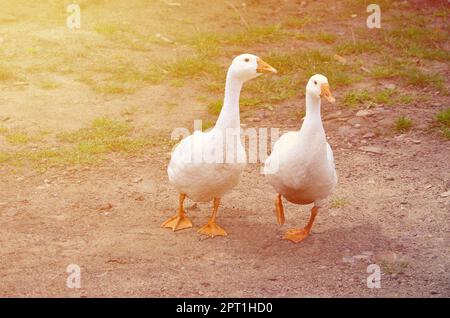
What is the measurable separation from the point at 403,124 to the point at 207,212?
3506 millimetres

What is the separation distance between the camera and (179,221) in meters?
7.34

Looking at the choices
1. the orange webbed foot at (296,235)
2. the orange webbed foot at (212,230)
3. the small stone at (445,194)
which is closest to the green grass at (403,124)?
the small stone at (445,194)

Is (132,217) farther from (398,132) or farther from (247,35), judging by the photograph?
(247,35)

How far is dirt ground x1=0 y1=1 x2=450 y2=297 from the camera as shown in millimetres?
6305

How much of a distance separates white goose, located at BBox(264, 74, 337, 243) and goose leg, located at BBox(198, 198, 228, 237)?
2.14 ft

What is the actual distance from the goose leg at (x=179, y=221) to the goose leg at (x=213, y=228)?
20 centimetres

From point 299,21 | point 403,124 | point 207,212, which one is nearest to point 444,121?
point 403,124

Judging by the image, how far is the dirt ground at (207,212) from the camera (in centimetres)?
630

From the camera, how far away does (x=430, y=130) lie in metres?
9.73

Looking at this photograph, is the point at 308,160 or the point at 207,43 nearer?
the point at 308,160

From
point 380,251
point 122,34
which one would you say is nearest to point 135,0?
point 122,34

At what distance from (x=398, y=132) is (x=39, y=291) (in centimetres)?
575

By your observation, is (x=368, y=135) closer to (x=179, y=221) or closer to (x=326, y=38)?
(x=179, y=221)

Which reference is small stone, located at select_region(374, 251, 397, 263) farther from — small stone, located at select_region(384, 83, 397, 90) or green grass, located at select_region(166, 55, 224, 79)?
green grass, located at select_region(166, 55, 224, 79)
